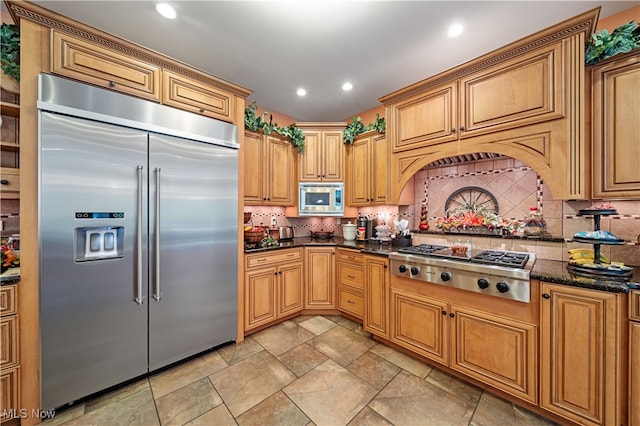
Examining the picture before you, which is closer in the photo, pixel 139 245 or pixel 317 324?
pixel 139 245

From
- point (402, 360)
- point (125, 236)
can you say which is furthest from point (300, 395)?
point (125, 236)

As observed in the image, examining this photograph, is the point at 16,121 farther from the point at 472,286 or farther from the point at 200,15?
the point at 472,286

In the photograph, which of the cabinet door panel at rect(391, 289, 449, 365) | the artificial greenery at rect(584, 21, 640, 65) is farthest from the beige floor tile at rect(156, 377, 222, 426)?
the artificial greenery at rect(584, 21, 640, 65)

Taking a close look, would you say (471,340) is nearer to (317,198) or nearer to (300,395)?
(300,395)

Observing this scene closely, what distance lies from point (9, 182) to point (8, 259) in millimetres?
549

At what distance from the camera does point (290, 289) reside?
2885 millimetres

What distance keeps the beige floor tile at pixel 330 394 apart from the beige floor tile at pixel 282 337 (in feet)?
1.46

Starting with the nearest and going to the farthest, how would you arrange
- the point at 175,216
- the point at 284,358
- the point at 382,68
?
the point at 175,216, the point at 284,358, the point at 382,68

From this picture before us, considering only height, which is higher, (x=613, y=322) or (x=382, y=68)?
(x=382, y=68)

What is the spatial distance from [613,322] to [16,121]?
4.25 m

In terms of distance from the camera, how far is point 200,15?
1833mm

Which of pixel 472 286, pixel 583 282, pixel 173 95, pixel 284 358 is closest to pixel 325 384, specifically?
pixel 284 358

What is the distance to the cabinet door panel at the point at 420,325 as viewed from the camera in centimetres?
195

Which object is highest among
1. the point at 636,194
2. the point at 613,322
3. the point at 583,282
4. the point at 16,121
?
the point at 16,121
